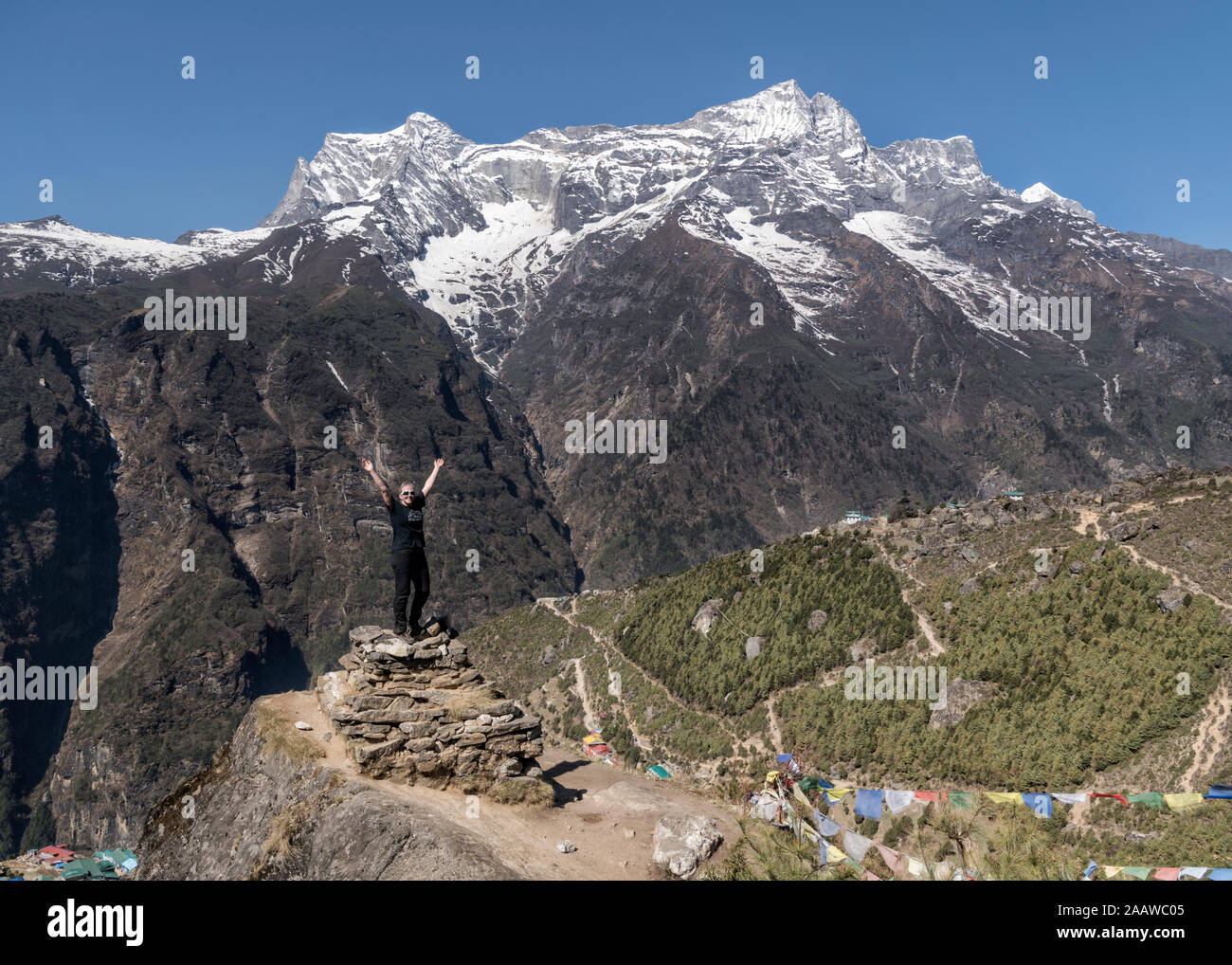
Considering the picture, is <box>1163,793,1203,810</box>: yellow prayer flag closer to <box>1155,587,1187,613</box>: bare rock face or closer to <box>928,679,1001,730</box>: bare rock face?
<box>928,679,1001,730</box>: bare rock face

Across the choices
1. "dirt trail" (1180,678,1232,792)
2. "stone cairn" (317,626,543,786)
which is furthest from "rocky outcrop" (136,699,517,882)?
"dirt trail" (1180,678,1232,792)

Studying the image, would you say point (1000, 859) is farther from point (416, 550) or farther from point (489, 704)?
point (416, 550)

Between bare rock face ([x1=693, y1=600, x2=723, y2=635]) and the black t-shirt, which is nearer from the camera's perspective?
the black t-shirt

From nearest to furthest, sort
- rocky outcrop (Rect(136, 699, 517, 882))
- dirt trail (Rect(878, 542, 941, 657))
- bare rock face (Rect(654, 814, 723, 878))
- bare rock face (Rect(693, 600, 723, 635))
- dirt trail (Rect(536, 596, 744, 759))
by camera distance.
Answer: rocky outcrop (Rect(136, 699, 517, 882)), bare rock face (Rect(654, 814, 723, 878)), dirt trail (Rect(878, 542, 941, 657)), dirt trail (Rect(536, 596, 744, 759)), bare rock face (Rect(693, 600, 723, 635))

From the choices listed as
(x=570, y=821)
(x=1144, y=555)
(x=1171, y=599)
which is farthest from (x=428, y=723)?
(x=1144, y=555)

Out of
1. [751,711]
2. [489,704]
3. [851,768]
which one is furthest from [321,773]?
[751,711]

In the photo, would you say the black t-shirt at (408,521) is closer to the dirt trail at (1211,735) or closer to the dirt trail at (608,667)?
the dirt trail at (1211,735)

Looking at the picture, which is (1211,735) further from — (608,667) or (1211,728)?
(608,667)
